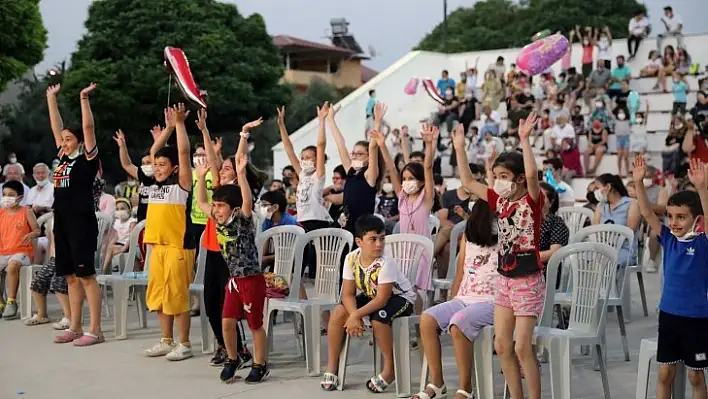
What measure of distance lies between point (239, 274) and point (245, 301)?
0.65 feet

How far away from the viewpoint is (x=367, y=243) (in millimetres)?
6641

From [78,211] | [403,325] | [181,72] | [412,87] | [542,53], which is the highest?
[412,87]

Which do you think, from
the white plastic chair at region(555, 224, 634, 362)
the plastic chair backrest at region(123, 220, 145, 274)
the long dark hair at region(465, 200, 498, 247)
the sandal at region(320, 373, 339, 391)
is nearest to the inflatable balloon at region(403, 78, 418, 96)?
the plastic chair backrest at region(123, 220, 145, 274)

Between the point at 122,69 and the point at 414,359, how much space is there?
2204 cm

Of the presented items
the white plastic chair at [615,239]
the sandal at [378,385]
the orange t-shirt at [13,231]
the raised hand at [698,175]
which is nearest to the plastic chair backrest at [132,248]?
the orange t-shirt at [13,231]

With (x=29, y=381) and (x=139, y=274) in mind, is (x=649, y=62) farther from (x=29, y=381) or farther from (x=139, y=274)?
(x=29, y=381)

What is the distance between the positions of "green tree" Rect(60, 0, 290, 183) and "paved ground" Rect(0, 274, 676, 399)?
1945cm

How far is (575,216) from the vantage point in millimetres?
10164

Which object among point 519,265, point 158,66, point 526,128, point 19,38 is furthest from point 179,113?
point 158,66

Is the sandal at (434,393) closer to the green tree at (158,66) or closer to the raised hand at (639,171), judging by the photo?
the raised hand at (639,171)

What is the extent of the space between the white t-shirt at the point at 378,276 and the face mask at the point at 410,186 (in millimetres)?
1191

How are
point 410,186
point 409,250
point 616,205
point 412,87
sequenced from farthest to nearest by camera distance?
point 412,87, point 616,205, point 410,186, point 409,250

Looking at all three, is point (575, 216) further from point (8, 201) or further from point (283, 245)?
point (8, 201)

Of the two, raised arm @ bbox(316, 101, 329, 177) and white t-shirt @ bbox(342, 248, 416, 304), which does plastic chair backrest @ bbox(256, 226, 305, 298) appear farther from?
white t-shirt @ bbox(342, 248, 416, 304)
